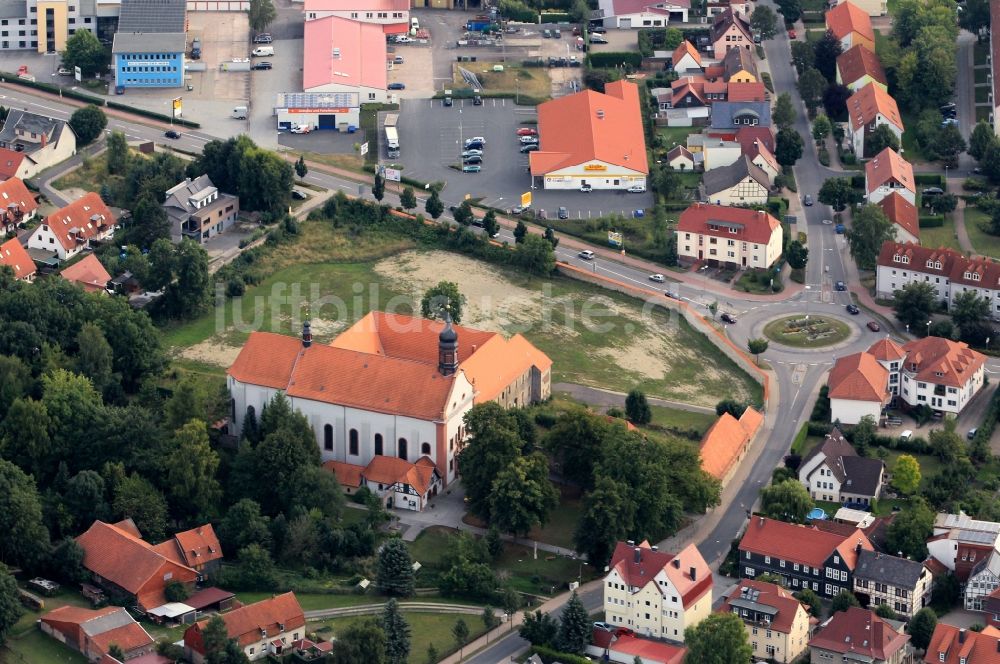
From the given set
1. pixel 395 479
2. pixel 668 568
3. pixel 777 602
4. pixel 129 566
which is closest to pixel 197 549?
pixel 129 566

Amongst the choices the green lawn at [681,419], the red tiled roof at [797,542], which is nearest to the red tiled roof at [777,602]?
the red tiled roof at [797,542]

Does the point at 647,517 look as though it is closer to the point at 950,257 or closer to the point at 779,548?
the point at 779,548

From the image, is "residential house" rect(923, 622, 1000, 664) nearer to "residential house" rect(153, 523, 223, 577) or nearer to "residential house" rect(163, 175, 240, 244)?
"residential house" rect(153, 523, 223, 577)

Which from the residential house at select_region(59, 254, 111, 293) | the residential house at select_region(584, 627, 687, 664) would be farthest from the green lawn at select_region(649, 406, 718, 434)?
the residential house at select_region(59, 254, 111, 293)

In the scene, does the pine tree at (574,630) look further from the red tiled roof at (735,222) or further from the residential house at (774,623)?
the red tiled roof at (735,222)

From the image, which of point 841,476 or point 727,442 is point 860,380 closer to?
point 841,476
